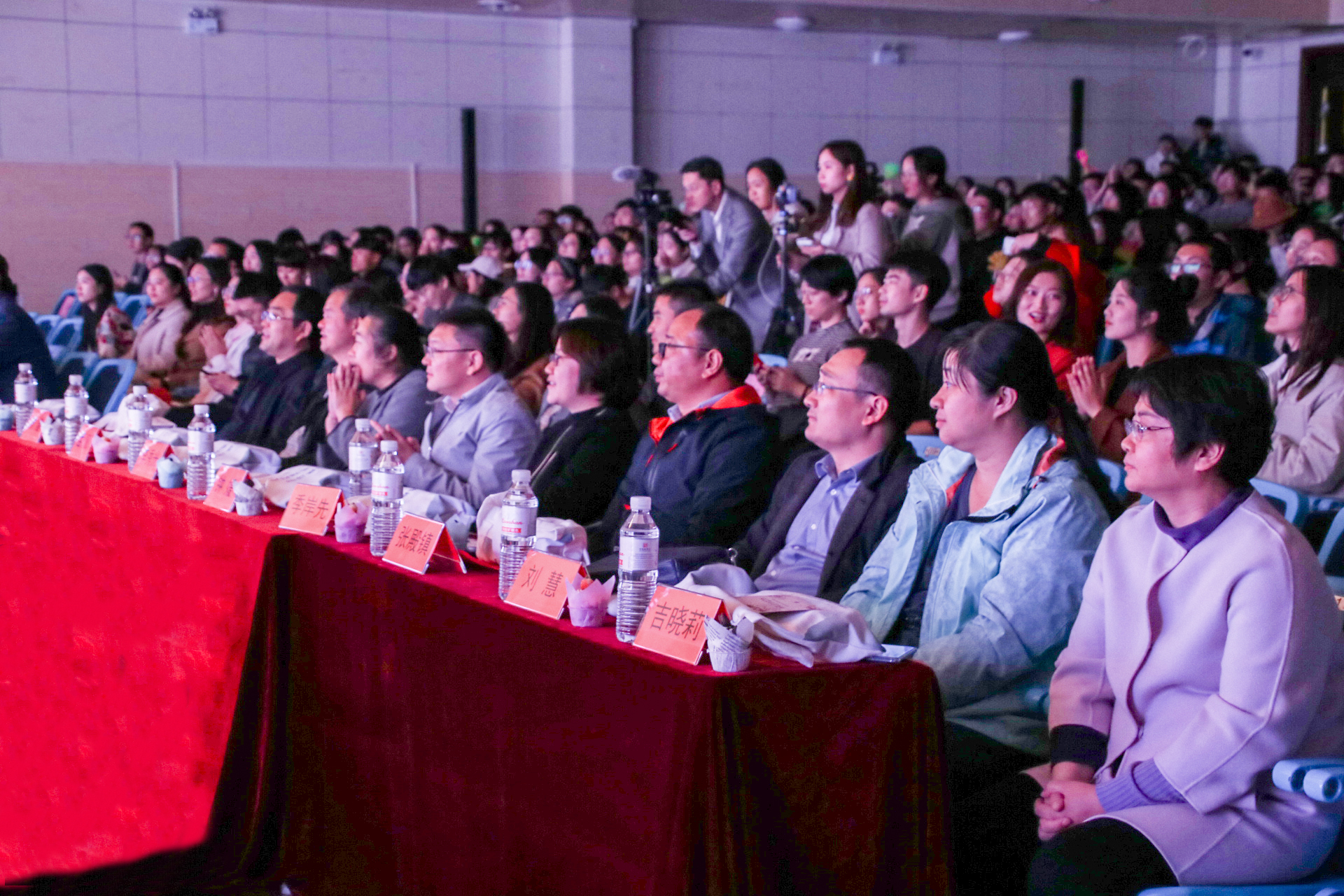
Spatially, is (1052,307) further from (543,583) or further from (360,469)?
(543,583)

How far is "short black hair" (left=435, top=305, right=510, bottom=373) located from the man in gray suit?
2.09 meters

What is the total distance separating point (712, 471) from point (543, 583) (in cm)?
106

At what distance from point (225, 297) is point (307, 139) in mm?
4645

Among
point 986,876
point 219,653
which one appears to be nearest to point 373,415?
point 219,653

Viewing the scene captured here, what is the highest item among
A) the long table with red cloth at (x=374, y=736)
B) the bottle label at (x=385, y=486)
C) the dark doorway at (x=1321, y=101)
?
the dark doorway at (x=1321, y=101)

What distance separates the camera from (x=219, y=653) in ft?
7.26

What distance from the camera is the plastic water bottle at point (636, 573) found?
5.26 feet

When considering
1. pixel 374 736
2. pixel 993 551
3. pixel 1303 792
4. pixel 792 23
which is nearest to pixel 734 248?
pixel 993 551

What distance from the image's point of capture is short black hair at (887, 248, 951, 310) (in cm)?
392

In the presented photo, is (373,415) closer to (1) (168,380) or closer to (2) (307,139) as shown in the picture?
(1) (168,380)

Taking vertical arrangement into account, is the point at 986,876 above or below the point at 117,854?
above

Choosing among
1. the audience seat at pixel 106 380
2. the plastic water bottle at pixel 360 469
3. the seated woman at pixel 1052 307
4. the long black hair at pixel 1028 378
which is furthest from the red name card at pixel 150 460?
the seated woman at pixel 1052 307

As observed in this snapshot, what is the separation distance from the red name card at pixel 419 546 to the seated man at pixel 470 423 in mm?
1050

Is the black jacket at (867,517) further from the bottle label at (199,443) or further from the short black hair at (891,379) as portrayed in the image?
the bottle label at (199,443)
